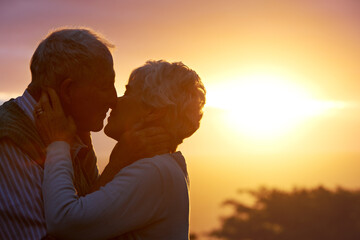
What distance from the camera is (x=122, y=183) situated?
118 inches

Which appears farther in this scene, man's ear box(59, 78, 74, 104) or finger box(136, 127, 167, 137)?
finger box(136, 127, 167, 137)

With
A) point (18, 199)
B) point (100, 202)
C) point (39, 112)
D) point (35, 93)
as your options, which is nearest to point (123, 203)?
point (100, 202)

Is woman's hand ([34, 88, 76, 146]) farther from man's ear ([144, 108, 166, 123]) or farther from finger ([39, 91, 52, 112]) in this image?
man's ear ([144, 108, 166, 123])

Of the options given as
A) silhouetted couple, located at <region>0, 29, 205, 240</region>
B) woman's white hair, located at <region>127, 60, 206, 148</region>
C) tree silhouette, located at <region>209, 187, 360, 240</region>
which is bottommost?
silhouetted couple, located at <region>0, 29, 205, 240</region>

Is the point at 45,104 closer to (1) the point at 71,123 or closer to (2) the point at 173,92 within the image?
(1) the point at 71,123

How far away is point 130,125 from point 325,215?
145 feet

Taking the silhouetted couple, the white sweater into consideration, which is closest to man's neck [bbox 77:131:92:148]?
the silhouetted couple

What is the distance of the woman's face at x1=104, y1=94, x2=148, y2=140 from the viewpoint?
3523 mm

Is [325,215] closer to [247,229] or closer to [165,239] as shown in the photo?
[247,229]

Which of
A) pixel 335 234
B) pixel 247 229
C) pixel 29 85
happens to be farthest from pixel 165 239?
pixel 247 229

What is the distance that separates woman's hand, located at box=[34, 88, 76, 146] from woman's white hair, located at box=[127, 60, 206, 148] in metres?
0.68

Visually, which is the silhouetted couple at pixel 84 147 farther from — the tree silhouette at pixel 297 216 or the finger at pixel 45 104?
the tree silhouette at pixel 297 216

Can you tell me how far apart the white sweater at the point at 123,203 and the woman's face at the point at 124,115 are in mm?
439

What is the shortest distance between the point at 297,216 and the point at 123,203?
156 ft
